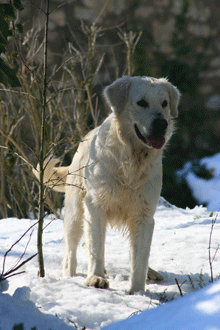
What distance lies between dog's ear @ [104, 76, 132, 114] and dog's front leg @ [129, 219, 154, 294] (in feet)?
2.77

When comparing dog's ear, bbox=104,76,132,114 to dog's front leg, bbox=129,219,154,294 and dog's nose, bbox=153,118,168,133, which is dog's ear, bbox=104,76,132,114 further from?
dog's front leg, bbox=129,219,154,294

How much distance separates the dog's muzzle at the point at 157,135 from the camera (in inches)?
104

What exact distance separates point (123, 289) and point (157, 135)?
3.71ft

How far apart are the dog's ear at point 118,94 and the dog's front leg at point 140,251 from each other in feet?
2.77

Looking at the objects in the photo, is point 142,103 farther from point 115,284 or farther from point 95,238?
point 115,284

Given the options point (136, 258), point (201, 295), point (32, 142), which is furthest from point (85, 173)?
point (32, 142)

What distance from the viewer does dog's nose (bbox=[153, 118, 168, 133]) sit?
2.64 metres

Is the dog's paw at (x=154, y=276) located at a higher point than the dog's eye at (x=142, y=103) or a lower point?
lower

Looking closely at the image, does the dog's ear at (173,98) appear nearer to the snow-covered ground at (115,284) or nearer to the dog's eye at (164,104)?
the dog's eye at (164,104)

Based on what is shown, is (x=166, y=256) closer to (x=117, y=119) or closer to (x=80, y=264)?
(x=80, y=264)

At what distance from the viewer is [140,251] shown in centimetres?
284

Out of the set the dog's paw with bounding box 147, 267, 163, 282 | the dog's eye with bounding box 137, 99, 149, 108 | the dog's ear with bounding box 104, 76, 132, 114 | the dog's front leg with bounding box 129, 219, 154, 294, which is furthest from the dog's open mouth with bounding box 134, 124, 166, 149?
the dog's paw with bounding box 147, 267, 163, 282

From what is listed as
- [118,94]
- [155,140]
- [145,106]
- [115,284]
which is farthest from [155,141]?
[115,284]

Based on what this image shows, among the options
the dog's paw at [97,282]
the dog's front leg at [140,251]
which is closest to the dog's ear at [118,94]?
the dog's front leg at [140,251]
